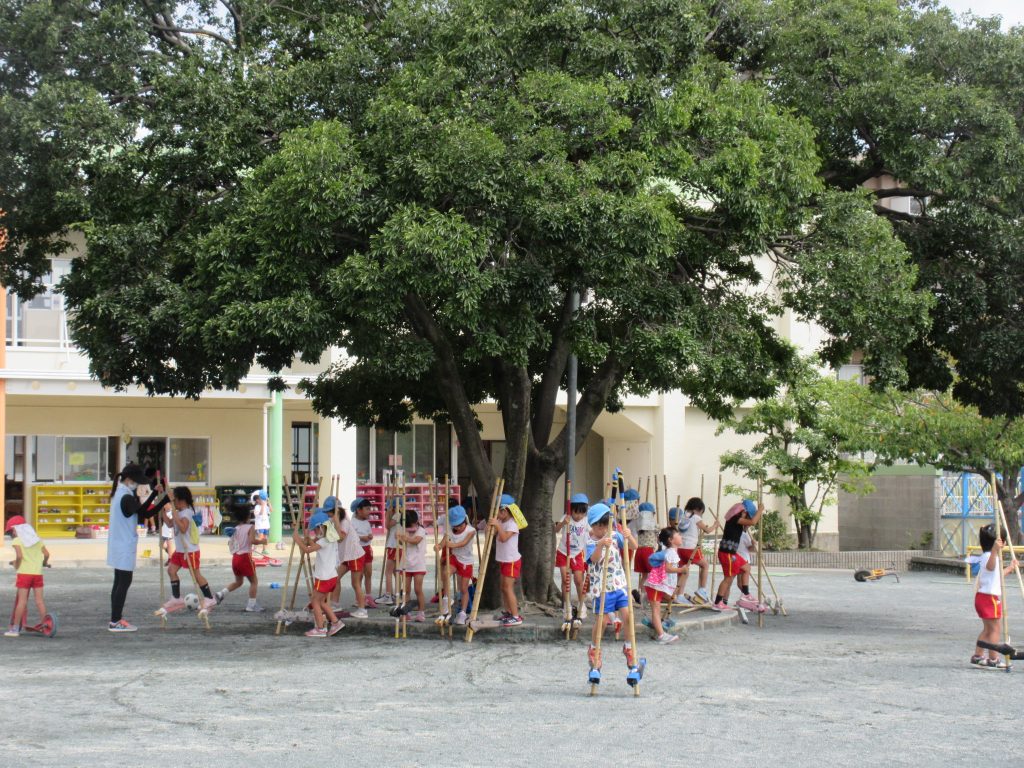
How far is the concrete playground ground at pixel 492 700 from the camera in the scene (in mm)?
8102

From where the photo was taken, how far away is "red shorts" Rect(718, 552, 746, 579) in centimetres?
1577

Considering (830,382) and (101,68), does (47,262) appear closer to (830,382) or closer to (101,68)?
(101,68)

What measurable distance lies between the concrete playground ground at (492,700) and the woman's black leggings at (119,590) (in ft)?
0.95

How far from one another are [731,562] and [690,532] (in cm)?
78

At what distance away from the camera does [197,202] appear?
13.5 m

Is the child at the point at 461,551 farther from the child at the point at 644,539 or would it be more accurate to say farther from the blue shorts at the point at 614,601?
the blue shorts at the point at 614,601

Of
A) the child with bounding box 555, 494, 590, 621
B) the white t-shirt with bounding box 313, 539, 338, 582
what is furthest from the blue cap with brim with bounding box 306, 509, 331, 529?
the child with bounding box 555, 494, 590, 621

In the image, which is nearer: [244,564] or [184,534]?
[184,534]

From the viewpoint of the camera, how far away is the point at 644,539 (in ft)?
52.2

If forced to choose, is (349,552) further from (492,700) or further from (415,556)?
(492,700)

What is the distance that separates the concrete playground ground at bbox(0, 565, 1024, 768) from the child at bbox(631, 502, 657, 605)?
1415 mm

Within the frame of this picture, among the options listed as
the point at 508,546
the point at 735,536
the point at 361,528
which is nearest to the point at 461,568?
the point at 508,546

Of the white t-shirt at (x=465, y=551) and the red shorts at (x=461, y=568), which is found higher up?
the white t-shirt at (x=465, y=551)

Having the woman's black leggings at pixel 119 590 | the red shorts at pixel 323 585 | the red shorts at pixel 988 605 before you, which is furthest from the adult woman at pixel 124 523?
the red shorts at pixel 988 605
